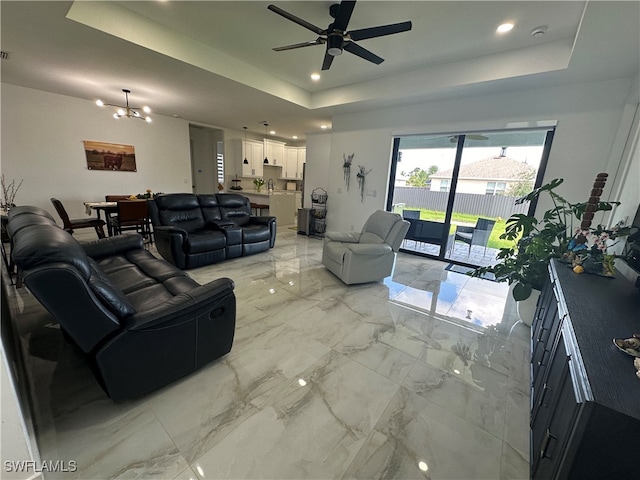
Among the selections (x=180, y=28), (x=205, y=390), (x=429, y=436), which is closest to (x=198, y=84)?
(x=180, y=28)

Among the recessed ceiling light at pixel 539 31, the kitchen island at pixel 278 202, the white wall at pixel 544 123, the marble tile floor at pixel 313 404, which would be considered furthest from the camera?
the kitchen island at pixel 278 202

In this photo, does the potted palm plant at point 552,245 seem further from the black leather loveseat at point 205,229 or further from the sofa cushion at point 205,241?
the sofa cushion at point 205,241

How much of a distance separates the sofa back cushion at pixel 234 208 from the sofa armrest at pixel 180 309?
3106mm

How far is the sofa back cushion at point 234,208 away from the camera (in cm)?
462

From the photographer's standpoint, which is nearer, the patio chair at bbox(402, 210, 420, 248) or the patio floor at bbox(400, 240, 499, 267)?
the patio floor at bbox(400, 240, 499, 267)

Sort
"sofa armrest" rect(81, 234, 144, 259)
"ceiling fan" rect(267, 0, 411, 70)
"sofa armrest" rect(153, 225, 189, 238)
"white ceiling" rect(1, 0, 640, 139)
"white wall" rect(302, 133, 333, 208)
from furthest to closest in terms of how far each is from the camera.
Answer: "white wall" rect(302, 133, 333, 208) → "sofa armrest" rect(153, 225, 189, 238) → "sofa armrest" rect(81, 234, 144, 259) → "white ceiling" rect(1, 0, 640, 139) → "ceiling fan" rect(267, 0, 411, 70)

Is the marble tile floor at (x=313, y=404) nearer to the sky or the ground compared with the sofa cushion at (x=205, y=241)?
nearer to the ground

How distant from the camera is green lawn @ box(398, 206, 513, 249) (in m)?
4.12

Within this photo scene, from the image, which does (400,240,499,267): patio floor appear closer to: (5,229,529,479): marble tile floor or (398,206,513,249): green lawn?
(398,206,513,249): green lawn

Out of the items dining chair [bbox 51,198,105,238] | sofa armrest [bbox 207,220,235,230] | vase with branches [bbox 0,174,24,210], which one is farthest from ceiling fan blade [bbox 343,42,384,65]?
vase with branches [bbox 0,174,24,210]

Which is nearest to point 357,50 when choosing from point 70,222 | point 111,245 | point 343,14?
point 343,14

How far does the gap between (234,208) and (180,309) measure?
11.4 ft

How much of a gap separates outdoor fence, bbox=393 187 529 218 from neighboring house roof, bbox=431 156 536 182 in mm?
300

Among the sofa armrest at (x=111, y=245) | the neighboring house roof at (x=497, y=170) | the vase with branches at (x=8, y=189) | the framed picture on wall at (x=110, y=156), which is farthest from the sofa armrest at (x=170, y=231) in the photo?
the neighboring house roof at (x=497, y=170)
